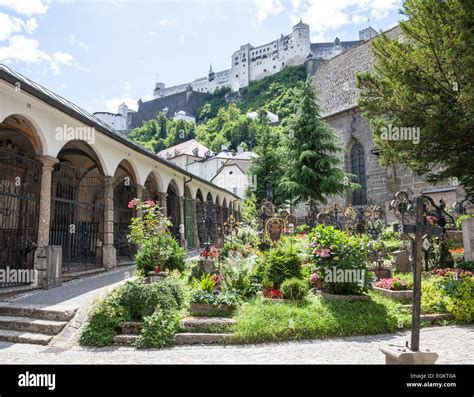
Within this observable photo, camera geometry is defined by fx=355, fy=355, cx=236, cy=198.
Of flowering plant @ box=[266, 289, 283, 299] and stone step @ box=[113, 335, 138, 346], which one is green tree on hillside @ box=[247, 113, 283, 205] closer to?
flowering plant @ box=[266, 289, 283, 299]

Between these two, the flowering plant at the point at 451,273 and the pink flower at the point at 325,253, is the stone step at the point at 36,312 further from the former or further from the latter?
the flowering plant at the point at 451,273

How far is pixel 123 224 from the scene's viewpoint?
59.8 ft

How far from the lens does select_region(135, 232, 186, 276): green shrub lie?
9.78m

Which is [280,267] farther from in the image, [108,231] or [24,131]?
[24,131]

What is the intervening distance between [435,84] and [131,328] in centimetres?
1039

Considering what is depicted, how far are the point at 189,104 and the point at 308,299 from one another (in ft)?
334

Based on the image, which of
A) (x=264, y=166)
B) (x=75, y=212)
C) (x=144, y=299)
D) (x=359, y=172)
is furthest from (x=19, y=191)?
(x=359, y=172)

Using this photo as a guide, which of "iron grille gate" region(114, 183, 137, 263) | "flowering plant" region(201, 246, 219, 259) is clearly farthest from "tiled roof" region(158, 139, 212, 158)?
"flowering plant" region(201, 246, 219, 259)

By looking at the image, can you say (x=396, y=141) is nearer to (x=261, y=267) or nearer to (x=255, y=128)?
(x=261, y=267)

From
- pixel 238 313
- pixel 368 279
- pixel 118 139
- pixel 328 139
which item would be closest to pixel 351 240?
pixel 368 279

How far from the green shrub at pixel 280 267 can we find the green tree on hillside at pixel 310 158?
12780 millimetres

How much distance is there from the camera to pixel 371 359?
15.6 feet

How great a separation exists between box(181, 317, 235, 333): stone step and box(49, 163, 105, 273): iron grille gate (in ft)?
20.9

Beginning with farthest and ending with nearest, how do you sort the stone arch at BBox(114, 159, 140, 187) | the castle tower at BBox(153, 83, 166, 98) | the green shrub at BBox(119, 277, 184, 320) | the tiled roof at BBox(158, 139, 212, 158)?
the castle tower at BBox(153, 83, 166, 98), the tiled roof at BBox(158, 139, 212, 158), the stone arch at BBox(114, 159, 140, 187), the green shrub at BBox(119, 277, 184, 320)
